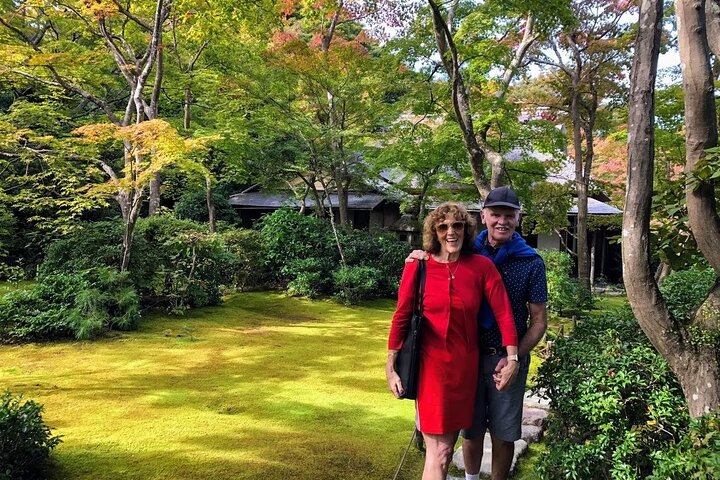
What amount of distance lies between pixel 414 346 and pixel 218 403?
118 inches

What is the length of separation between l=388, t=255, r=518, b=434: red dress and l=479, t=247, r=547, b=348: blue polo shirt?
22 centimetres

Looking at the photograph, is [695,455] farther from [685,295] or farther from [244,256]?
[244,256]

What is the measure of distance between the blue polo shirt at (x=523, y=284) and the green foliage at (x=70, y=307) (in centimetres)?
644

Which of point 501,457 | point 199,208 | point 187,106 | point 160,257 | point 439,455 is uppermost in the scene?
point 187,106

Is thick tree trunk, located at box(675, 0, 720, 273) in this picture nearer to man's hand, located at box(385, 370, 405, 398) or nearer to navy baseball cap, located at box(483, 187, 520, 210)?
navy baseball cap, located at box(483, 187, 520, 210)

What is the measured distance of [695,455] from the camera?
2.00 m

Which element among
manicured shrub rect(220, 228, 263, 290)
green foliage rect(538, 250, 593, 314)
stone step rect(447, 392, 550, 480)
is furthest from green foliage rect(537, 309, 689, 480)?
manicured shrub rect(220, 228, 263, 290)

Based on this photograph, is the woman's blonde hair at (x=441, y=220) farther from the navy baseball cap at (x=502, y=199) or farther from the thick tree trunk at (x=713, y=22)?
the thick tree trunk at (x=713, y=22)

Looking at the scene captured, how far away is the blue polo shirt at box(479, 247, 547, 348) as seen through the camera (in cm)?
252

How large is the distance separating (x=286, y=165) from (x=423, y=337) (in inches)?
428

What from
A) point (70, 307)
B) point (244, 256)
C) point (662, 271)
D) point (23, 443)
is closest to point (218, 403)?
point (23, 443)

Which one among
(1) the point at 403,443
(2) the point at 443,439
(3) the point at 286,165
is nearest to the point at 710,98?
(2) the point at 443,439

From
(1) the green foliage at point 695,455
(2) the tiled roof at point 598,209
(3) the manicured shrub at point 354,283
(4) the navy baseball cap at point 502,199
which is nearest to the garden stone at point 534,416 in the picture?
(1) the green foliage at point 695,455

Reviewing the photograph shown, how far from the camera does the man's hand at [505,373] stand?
7.63ft
